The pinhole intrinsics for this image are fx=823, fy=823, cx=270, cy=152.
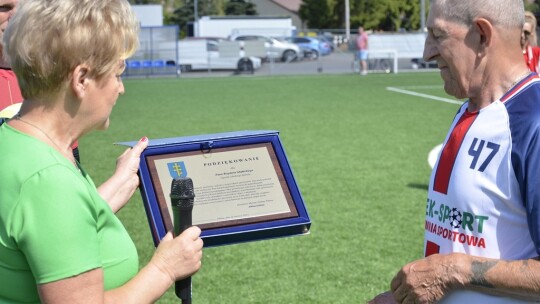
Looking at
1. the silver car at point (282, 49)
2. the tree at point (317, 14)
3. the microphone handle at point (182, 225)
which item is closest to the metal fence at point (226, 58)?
the silver car at point (282, 49)

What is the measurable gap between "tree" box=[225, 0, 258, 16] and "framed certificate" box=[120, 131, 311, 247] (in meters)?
94.9

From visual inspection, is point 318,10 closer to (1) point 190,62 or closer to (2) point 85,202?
(1) point 190,62

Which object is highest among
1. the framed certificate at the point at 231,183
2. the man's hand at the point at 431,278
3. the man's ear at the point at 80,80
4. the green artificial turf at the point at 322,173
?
the man's ear at the point at 80,80

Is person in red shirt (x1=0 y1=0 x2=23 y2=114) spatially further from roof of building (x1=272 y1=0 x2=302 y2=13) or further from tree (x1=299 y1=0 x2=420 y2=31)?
roof of building (x1=272 y1=0 x2=302 y2=13)

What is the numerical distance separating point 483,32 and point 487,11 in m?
0.07

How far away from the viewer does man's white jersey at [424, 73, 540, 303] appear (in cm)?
Answer: 250

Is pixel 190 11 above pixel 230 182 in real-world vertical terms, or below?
below

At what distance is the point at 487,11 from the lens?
2686 millimetres

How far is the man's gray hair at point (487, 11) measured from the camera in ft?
8.79

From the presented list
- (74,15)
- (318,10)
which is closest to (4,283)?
(74,15)

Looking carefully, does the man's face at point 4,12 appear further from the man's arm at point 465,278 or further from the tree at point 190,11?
the tree at point 190,11

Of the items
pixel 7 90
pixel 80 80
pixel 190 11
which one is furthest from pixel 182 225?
pixel 190 11

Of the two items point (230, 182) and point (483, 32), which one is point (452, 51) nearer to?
point (483, 32)

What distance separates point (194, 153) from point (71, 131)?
0.90m
